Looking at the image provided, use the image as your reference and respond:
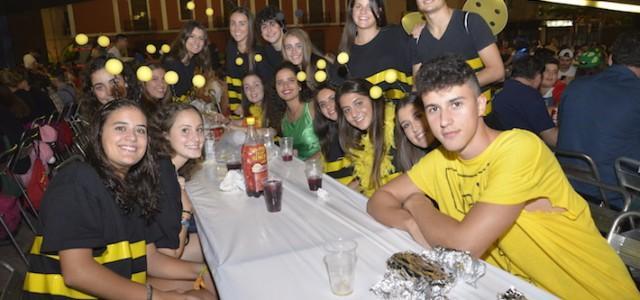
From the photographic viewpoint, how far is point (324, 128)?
3559mm

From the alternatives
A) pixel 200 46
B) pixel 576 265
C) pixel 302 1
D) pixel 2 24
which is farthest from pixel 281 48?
pixel 302 1

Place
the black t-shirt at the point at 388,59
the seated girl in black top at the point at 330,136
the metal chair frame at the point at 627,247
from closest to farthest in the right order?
1. the metal chair frame at the point at 627,247
2. the seated girl in black top at the point at 330,136
3. the black t-shirt at the point at 388,59

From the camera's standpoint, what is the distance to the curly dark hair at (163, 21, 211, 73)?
15.8 ft

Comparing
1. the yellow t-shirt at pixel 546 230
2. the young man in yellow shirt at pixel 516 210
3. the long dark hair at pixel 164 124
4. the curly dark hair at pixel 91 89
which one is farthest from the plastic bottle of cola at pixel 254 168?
the curly dark hair at pixel 91 89

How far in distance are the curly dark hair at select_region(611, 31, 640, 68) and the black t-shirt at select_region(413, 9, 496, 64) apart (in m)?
0.99

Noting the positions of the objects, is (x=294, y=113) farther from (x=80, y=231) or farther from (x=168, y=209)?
(x=80, y=231)

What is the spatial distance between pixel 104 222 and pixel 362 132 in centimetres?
178

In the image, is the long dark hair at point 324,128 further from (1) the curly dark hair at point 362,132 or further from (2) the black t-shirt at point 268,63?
(2) the black t-shirt at point 268,63

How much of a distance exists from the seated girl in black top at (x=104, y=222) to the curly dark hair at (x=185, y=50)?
9.86ft

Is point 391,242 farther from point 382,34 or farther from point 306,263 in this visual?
point 382,34

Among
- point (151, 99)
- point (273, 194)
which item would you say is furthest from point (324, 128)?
point (151, 99)

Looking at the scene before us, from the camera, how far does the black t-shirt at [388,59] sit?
3367 millimetres

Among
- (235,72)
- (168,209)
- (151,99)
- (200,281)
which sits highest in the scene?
(235,72)

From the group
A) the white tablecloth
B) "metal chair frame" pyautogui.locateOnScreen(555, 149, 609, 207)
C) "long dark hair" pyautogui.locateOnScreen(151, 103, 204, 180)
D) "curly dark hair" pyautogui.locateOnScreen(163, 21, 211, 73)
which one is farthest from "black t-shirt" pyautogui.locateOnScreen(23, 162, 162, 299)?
"curly dark hair" pyautogui.locateOnScreen(163, 21, 211, 73)
